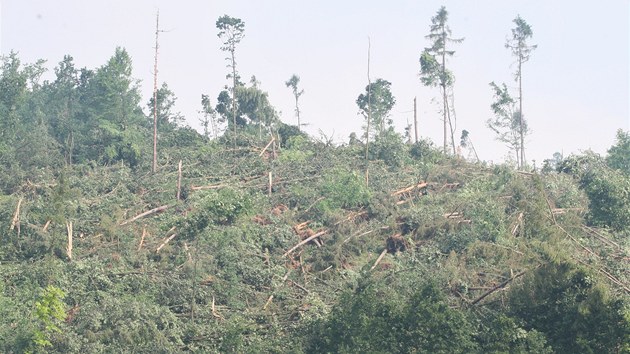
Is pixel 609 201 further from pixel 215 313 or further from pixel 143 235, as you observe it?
pixel 143 235

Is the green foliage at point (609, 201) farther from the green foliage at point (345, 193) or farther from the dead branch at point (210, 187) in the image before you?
the dead branch at point (210, 187)

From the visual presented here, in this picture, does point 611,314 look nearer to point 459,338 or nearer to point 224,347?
point 459,338

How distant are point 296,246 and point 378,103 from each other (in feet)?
64.6

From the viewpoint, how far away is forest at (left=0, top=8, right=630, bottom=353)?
2153cm

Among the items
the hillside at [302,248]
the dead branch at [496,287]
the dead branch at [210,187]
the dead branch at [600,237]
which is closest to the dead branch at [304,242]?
the hillside at [302,248]

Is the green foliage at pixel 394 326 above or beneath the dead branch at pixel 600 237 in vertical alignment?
beneath

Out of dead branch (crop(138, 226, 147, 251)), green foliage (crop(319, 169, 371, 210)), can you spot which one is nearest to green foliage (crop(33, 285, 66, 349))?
dead branch (crop(138, 226, 147, 251))

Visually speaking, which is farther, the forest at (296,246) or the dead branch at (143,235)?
the dead branch at (143,235)

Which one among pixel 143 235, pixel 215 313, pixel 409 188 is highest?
pixel 409 188

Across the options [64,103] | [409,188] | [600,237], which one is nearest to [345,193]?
[409,188]

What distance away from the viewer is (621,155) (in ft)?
120

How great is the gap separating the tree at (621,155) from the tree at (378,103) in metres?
11.3

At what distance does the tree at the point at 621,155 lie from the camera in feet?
120

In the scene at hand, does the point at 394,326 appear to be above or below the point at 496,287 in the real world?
below
